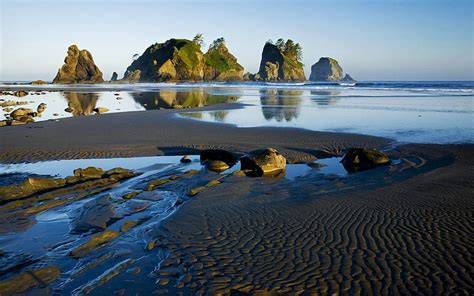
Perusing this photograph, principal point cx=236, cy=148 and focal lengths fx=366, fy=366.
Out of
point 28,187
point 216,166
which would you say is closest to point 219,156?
point 216,166

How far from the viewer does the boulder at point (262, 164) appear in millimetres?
12953

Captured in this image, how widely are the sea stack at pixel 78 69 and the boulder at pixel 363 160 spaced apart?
161 metres

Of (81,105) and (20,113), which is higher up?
(81,105)

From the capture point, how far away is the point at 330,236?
7.72m

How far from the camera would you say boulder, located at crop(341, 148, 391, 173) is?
13.6m

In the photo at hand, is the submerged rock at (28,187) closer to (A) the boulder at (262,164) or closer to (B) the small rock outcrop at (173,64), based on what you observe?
(A) the boulder at (262,164)

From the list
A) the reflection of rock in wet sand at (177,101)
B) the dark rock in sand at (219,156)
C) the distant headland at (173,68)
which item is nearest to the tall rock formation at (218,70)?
the distant headland at (173,68)

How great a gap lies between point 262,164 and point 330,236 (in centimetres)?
552

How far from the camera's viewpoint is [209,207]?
963 centimetres

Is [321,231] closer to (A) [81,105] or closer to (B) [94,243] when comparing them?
(B) [94,243]

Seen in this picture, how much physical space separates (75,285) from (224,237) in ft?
9.93

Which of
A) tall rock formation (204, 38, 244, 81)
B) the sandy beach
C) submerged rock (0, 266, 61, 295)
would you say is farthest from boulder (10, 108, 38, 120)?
tall rock formation (204, 38, 244, 81)

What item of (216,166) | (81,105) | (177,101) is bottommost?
(216,166)

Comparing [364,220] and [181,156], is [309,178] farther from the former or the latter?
[181,156]
